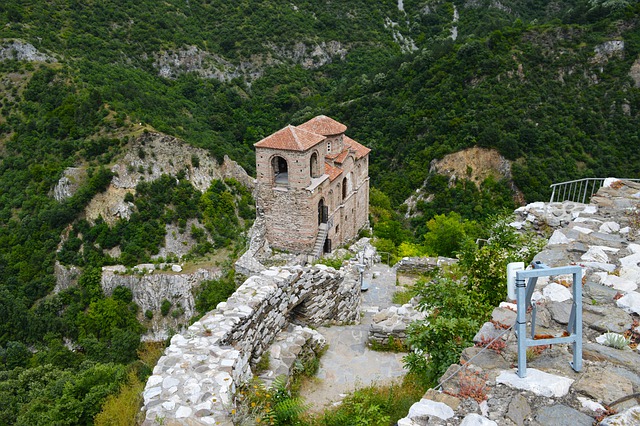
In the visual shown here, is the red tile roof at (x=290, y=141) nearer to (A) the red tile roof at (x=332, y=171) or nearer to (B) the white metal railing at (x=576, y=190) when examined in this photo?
(A) the red tile roof at (x=332, y=171)

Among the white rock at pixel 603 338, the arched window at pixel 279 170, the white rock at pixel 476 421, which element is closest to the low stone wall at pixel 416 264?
the arched window at pixel 279 170

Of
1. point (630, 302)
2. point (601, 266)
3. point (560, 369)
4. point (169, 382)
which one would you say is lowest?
point (169, 382)

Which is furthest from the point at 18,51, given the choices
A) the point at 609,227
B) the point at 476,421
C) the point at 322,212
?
the point at 476,421

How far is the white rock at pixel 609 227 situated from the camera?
261 inches

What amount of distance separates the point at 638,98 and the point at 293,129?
29.1m

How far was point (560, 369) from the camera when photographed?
3969 millimetres

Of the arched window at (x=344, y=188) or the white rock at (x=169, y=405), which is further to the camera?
the arched window at (x=344, y=188)

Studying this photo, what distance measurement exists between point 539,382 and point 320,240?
56.5 feet

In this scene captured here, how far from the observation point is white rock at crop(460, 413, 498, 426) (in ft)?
11.4

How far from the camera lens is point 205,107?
53812mm

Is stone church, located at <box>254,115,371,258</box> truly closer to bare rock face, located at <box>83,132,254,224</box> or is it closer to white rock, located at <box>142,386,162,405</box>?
white rock, located at <box>142,386,162,405</box>

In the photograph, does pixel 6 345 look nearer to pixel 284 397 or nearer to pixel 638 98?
pixel 284 397

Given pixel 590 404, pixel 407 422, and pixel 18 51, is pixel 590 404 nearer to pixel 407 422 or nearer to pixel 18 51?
pixel 407 422

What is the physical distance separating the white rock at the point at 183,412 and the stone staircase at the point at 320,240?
15702 mm
